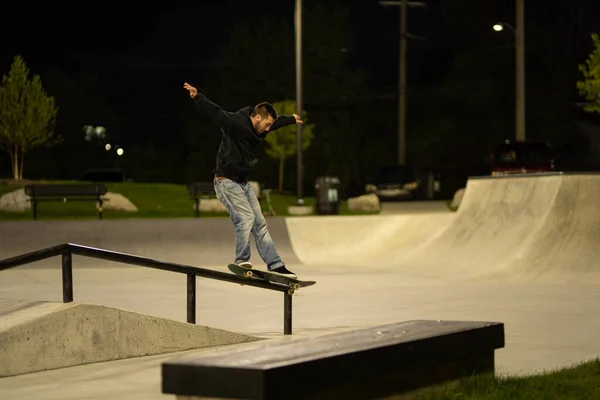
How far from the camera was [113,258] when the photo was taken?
9672 mm

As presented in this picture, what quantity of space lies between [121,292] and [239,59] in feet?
150

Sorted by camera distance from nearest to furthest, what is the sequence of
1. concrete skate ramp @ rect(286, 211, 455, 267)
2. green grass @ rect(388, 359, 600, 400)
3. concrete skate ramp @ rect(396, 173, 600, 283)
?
green grass @ rect(388, 359, 600, 400)
concrete skate ramp @ rect(396, 173, 600, 283)
concrete skate ramp @ rect(286, 211, 455, 267)

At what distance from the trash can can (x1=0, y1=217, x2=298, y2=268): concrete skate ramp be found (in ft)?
21.1

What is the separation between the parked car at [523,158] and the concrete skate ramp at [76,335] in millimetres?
22619

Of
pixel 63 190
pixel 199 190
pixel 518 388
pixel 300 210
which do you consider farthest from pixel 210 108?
pixel 300 210

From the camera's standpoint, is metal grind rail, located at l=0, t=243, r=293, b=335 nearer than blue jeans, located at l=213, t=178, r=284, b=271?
Yes

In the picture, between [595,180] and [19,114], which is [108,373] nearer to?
[595,180]

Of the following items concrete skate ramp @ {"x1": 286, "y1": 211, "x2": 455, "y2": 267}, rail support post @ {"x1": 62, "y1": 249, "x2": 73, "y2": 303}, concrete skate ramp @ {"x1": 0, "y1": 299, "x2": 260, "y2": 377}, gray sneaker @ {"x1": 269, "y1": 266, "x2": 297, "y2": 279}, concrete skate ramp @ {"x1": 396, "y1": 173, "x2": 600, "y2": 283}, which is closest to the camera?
concrete skate ramp @ {"x1": 0, "y1": 299, "x2": 260, "y2": 377}

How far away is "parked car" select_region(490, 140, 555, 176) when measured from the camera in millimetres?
31531

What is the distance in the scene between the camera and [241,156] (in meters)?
10.4

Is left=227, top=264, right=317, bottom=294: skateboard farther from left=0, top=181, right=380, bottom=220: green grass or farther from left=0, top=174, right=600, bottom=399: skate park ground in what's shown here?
left=0, top=181, right=380, bottom=220: green grass

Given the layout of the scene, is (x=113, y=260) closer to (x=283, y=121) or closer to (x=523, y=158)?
(x=283, y=121)

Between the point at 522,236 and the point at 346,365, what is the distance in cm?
1390

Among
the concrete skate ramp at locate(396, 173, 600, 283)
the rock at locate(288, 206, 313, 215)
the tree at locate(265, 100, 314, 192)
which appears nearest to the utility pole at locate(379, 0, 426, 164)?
the tree at locate(265, 100, 314, 192)
